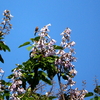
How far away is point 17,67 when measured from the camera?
3.54 meters

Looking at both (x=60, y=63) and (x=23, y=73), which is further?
(x=60, y=63)

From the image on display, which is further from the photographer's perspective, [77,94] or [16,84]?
[77,94]

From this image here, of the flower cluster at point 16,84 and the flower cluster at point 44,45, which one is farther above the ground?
the flower cluster at point 44,45

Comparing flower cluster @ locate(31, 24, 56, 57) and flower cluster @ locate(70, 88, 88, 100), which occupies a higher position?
flower cluster @ locate(31, 24, 56, 57)

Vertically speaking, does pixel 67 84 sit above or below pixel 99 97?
above

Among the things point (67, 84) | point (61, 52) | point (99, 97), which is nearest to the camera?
point (99, 97)

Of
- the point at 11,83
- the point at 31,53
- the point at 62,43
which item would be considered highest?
the point at 62,43

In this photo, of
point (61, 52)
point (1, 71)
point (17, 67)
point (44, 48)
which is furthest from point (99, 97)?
point (1, 71)

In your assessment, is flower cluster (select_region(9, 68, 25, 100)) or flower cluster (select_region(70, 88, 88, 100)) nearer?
flower cluster (select_region(9, 68, 25, 100))

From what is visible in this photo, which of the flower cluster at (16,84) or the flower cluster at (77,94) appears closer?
the flower cluster at (16,84)

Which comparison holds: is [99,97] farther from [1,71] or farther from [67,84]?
[1,71]

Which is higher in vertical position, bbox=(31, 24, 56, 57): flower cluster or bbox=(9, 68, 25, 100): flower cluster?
bbox=(31, 24, 56, 57): flower cluster

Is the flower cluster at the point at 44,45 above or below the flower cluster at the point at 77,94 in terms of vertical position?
above

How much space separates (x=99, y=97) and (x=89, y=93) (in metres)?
0.37
